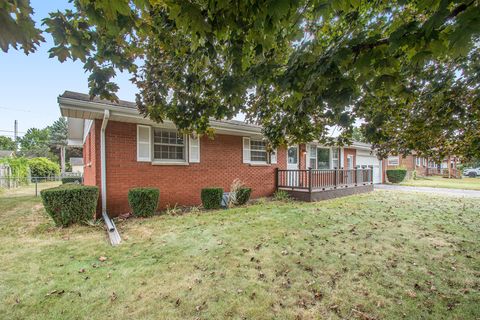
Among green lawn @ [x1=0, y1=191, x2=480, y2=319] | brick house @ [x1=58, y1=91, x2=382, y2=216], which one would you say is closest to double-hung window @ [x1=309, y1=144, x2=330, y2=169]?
brick house @ [x1=58, y1=91, x2=382, y2=216]

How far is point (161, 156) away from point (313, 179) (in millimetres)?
6333

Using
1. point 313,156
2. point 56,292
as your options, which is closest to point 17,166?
point 56,292

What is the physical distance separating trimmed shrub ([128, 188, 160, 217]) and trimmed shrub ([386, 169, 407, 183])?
2024 centimetres

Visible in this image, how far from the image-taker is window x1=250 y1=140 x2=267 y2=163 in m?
10.5

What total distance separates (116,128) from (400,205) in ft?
34.0

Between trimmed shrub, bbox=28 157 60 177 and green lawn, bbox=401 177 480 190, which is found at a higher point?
trimmed shrub, bbox=28 157 60 177

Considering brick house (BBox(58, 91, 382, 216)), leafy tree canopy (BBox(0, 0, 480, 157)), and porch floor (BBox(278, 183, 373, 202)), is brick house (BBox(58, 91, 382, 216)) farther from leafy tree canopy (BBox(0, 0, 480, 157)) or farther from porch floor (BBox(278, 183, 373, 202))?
leafy tree canopy (BBox(0, 0, 480, 157))

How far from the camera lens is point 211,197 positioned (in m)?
7.93

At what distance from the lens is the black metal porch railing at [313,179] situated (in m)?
10.2

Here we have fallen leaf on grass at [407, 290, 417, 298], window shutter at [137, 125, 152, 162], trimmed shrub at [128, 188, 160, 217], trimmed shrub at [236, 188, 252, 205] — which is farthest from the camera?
trimmed shrub at [236, 188, 252, 205]

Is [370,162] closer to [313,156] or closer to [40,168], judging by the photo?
[313,156]

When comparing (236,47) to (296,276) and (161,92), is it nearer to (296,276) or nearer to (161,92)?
(161,92)

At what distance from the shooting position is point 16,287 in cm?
298

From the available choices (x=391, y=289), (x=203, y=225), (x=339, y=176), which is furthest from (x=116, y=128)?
(x=339, y=176)
